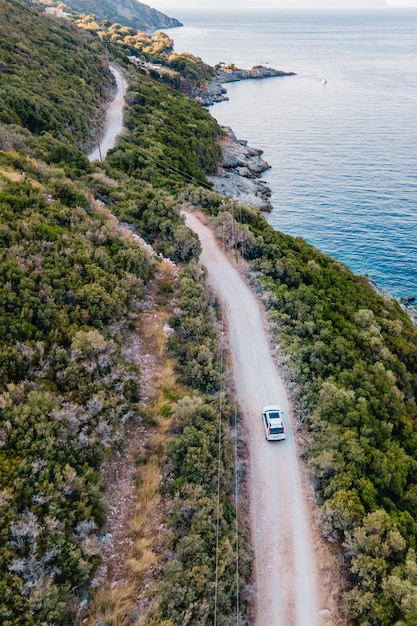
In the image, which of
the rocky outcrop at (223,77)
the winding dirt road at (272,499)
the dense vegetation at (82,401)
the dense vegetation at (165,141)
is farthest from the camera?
the rocky outcrop at (223,77)

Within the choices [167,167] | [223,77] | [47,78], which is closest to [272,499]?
[167,167]

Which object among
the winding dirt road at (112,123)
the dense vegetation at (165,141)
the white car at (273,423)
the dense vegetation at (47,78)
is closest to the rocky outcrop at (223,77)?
the dense vegetation at (165,141)

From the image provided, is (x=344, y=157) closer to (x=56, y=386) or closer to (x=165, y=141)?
(x=165, y=141)

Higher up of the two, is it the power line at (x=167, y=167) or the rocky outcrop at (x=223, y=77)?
the rocky outcrop at (x=223, y=77)

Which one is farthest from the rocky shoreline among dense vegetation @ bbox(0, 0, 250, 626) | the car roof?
the car roof

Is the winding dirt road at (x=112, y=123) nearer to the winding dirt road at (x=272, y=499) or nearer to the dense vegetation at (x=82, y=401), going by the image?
the dense vegetation at (x=82, y=401)

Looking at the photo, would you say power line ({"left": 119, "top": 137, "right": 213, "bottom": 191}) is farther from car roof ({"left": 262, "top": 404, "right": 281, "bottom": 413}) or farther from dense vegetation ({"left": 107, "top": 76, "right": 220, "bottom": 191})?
car roof ({"left": 262, "top": 404, "right": 281, "bottom": 413})
